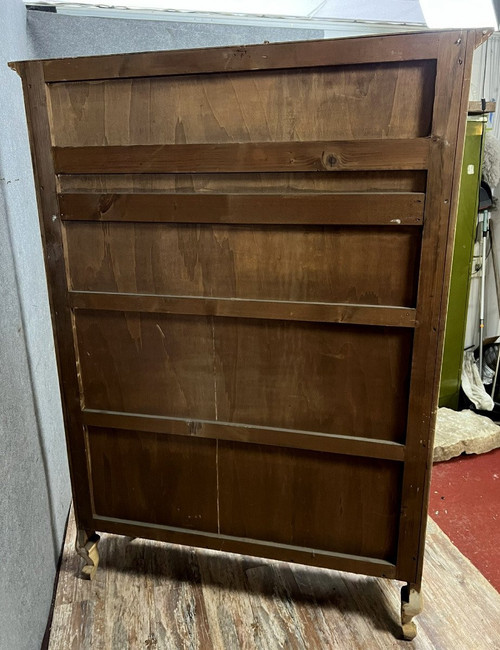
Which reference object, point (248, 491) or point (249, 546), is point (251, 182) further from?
point (249, 546)

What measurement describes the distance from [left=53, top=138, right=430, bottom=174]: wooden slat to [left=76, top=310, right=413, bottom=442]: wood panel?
0.41m

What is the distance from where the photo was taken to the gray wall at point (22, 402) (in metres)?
1.32

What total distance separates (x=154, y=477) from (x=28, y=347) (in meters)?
0.59

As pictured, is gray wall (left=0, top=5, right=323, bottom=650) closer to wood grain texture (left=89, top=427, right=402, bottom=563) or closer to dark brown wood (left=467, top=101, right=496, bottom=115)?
wood grain texture (left=89, top=427, right=402, bottom=563)

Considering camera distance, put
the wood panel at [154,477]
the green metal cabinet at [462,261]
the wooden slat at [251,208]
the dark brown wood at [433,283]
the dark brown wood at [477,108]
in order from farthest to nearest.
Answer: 1. the green metal cabinet at [462,261]
2. the dark brown wood at [477,108]
3. the wood panel at [154,477]
4. the wooden slat at [251,208]
5. the dark brown wood at [433,283]

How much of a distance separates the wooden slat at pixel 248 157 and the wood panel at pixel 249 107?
3cm

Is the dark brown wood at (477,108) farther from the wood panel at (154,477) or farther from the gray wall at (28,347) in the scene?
the wood panel at (154,477)

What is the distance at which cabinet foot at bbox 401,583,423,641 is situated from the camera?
4.85 ft

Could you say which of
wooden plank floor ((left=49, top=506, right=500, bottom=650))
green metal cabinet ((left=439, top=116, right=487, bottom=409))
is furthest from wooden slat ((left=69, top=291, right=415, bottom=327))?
green metal cabinet ((left=439, top=116, right=487, bottom=409))

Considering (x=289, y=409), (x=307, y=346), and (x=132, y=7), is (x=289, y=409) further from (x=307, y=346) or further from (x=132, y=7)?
(x=132, y=7)

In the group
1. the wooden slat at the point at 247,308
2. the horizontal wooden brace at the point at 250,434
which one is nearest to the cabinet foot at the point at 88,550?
the horizontal wooden brace at the point at 250,434

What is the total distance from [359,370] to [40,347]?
114cm

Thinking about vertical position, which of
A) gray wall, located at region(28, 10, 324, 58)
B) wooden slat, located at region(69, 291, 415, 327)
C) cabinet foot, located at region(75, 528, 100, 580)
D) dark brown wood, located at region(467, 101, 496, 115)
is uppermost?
gray wall, located at region(28, 10, 324, 58)

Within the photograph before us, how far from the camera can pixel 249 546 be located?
5.18 ft
